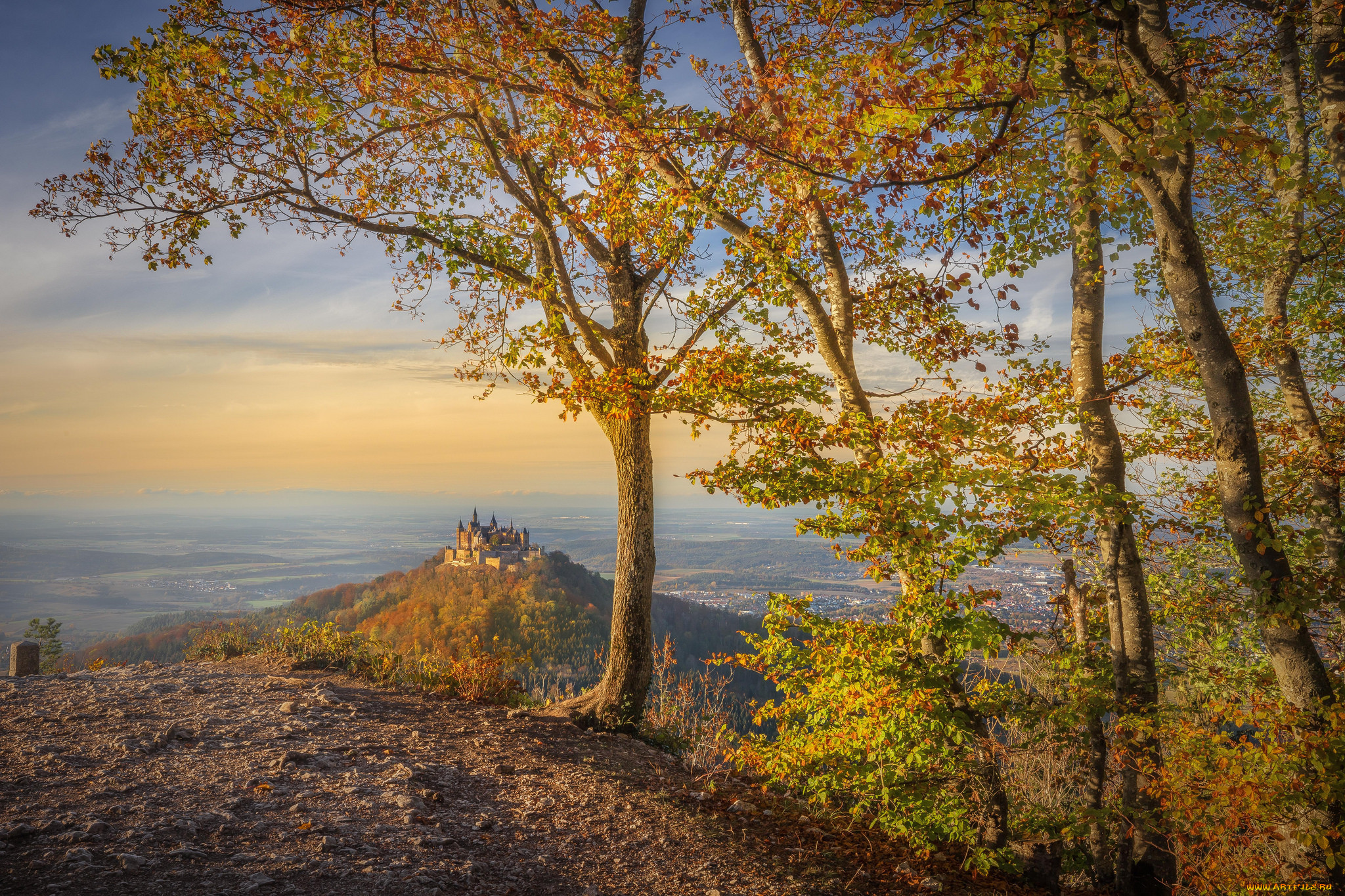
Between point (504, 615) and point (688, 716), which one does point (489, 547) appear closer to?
point (504, 615)

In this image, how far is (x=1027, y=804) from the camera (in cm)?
603

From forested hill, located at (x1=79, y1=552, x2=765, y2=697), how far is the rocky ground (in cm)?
1589

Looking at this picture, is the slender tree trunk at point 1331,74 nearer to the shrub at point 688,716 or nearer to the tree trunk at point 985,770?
the tree trunk at point 985,770

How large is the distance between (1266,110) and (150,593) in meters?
122

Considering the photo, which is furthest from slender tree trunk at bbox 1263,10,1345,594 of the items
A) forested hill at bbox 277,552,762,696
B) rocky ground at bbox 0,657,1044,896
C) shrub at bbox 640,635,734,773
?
forested hill at bbox 277,552,762,696

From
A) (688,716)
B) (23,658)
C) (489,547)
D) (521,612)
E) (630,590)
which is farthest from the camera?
(489,547)

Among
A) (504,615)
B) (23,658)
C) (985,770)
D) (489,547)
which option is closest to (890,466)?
(985,770)

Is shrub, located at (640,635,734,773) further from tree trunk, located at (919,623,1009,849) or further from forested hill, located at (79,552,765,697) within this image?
forested hill, located at (79,552,765,697)

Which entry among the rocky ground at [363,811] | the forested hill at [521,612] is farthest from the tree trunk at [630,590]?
the forested hill at [521,612]

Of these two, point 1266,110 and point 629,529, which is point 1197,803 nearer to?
point 1266,110

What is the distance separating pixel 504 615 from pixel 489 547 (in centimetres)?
2640

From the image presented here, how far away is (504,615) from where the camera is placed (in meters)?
30.4

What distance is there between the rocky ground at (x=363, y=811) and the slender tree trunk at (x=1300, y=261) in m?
4.26

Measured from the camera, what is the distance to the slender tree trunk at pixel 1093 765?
16.2 feet
